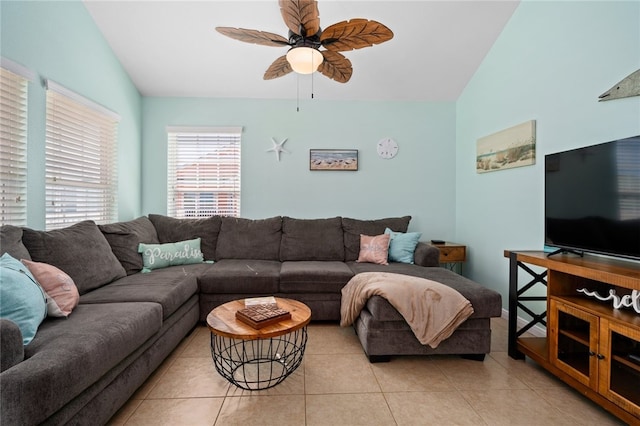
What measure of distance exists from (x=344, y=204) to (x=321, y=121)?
1161 millimetres

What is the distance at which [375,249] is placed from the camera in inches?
130

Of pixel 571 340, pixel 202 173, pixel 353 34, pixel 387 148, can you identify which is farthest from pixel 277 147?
pixel 571 340

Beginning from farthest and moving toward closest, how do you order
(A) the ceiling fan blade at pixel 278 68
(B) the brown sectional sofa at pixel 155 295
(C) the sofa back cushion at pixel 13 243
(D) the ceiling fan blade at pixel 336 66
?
(A) the ceiling fan blade at pixel 278 68 → (D) the ceiling fan blade at pixel 336 66 → (C) the sofa back cushion at pixel 13 243 → (B) the brown sectional sofa at pixel 155 295

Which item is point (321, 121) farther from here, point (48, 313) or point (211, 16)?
point (48, 313)

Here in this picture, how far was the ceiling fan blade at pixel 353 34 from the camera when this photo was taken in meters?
1.75

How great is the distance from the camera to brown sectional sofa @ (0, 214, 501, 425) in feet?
3.89

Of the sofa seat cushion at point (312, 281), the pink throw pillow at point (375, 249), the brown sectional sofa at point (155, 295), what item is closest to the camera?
the brown sectional sofa at point (155, 295)

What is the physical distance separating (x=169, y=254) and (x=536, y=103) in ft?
12.4

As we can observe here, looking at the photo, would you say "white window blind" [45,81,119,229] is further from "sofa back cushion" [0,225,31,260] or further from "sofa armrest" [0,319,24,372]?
"sofa armrest" [0,319,24,372]

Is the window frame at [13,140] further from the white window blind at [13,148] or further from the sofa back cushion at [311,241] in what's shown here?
the sofa back cushion at [311,241]

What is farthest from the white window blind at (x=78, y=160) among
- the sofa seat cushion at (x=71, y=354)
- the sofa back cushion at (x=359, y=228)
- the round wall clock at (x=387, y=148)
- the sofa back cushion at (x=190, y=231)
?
the round wall clock at (x=387, y=148)

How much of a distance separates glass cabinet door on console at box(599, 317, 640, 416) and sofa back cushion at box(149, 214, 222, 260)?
332 centimetres

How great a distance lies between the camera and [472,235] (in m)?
3.61

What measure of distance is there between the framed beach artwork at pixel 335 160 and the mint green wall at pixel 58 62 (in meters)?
2.33
